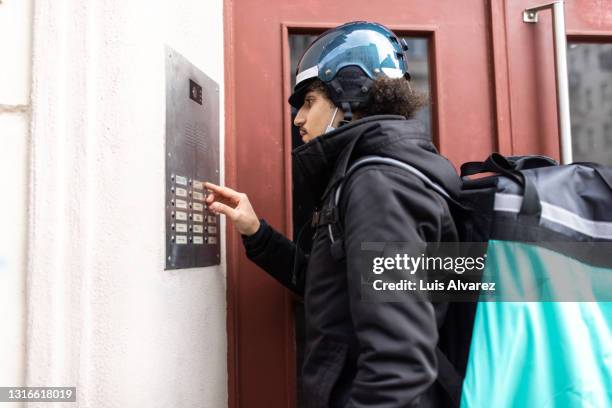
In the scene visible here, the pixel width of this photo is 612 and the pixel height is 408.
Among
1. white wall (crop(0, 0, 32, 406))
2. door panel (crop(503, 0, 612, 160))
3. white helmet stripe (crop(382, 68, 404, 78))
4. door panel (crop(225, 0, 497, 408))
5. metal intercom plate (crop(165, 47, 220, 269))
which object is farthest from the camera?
door panel (crop(503, 0, 612, 160))

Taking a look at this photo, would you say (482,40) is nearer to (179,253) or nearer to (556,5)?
(556,5)

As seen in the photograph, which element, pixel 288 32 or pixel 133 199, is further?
pixel 288 32

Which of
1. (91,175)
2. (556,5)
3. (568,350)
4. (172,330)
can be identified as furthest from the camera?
(556,5)

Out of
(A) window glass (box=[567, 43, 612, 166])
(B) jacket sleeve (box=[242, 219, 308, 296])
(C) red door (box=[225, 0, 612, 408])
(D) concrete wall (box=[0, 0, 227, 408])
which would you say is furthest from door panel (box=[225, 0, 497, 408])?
(D) concrete wall (box=[0, 0, 227, 408])

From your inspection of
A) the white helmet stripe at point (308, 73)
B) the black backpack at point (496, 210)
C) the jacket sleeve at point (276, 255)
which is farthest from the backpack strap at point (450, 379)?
the white helmet stripe at point (308, 73)

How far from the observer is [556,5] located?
63.2 inches

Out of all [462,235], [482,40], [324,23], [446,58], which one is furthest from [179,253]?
[482,40]

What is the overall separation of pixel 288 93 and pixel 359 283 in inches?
32.9

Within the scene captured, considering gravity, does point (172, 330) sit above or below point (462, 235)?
below

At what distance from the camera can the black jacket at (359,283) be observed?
925 millimetres

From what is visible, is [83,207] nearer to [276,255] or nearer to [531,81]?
[276,255]

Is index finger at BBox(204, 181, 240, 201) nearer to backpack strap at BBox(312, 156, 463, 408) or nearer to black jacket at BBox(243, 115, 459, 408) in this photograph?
black jacket at BBox(243, 115, 459, 408)

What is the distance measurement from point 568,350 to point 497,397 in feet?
0.52

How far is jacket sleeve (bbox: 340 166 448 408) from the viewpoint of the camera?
3.01 feet
